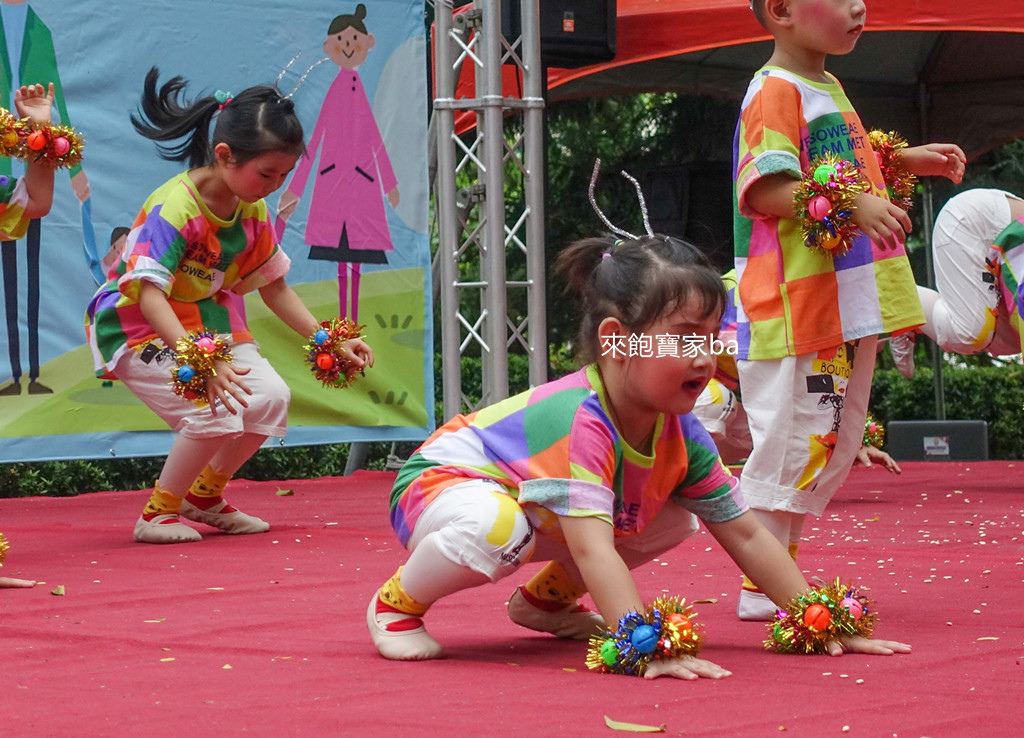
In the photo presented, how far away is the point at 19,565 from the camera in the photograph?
12.1ft

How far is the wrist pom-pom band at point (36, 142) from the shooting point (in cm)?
356

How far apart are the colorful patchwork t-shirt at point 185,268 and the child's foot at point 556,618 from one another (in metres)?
1.95

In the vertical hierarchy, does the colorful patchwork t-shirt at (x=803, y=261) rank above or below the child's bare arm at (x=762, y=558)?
above

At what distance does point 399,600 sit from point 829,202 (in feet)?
3.57

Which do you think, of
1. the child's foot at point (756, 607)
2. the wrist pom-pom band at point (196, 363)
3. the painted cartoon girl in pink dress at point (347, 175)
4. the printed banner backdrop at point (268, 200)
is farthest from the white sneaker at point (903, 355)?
the child's foot at point (756, 607)

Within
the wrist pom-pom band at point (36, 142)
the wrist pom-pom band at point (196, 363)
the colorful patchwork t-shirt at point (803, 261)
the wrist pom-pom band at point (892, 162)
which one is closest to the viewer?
the colorful patchwork t-shirt at point (803, 261)

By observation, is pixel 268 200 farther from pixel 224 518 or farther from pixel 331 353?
pixel 331 353

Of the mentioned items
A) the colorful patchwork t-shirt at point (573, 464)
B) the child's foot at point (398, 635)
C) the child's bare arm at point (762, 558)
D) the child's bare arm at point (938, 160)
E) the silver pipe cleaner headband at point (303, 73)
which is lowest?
the child's foot at point (398, 635)

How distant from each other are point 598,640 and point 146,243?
8.06ft

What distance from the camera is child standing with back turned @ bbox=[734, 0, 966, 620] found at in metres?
2.81

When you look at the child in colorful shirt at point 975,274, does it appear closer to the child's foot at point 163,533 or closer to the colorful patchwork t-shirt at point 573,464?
the child's foot at point 163,533

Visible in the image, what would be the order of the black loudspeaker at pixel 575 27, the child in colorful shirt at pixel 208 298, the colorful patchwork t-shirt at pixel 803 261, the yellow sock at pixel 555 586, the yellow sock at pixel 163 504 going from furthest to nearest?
the black loudspeaker at pixel 575 27 → the yellow sock at pixel 163 504 → the child in colorful shirt at pixel 208 298 → the colorful patchwork t-shirt at pixel 803 261 → the yellow sock at pixel 555 586

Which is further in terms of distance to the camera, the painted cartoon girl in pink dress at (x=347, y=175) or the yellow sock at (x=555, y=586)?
the painted cartoon girl in pink dress at (x=347, y=175)

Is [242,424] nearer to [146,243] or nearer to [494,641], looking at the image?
[146,243]
